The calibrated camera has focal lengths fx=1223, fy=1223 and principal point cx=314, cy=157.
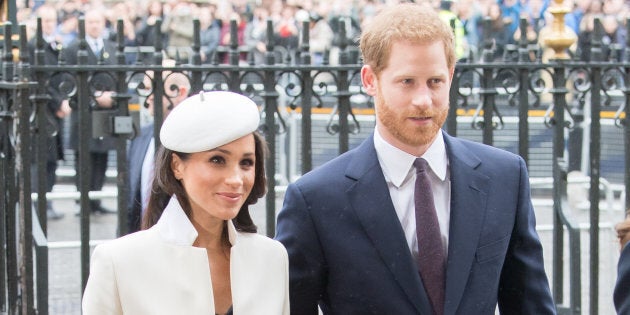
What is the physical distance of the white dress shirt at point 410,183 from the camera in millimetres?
3480

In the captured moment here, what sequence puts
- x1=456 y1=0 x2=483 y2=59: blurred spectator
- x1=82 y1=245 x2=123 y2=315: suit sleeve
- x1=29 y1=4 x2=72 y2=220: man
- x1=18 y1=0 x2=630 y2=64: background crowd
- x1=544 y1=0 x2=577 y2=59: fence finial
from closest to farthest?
x1=82 y1=245 x2=123 y2=315: suit sleeve, x1=29 y1=4 x2=72 y2=220: man, x1=544 y1=0 x2=577 y2=59: fence finial, x1=18 y1=0 x2=630 y2=64: background crowd, x1=456 y1=0 x2=483 y2=59: blurred spectator

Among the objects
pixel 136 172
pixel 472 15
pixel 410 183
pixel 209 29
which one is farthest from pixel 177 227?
pixel 472 15

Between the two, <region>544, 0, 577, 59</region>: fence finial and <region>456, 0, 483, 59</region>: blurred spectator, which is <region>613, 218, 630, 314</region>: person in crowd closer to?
<region>544, 0, 577, 59</region>: fence finial

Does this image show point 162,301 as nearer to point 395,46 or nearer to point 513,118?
point 395,46

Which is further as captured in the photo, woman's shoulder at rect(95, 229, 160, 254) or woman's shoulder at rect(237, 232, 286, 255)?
woman's shoulder at rect(237, 232, 286, 255)

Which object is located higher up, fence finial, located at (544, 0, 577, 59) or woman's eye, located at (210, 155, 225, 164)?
fence finial, located at (544, 0, 577, 59)

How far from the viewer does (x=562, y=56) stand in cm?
641

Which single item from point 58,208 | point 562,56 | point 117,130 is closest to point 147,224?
point 117,130

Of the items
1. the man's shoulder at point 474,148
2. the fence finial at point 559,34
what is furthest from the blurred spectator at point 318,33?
the man's shoulder at point 474,148

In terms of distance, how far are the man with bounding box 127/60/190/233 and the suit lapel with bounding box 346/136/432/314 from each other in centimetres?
242

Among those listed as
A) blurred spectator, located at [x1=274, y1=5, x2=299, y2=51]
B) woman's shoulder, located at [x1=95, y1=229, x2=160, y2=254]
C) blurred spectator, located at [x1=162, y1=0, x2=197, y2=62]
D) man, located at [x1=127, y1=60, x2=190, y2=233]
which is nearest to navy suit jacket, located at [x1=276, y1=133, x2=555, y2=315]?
woman's shoulder, located at [x1=95, y1=229, x2=160, y2=254]

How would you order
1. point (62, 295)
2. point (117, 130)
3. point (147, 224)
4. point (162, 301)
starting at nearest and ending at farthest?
point (162, 301) → point (147, 224) → point (117, 130) → point (62, 295)

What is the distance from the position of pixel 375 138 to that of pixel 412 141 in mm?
193

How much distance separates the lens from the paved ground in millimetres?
8570
